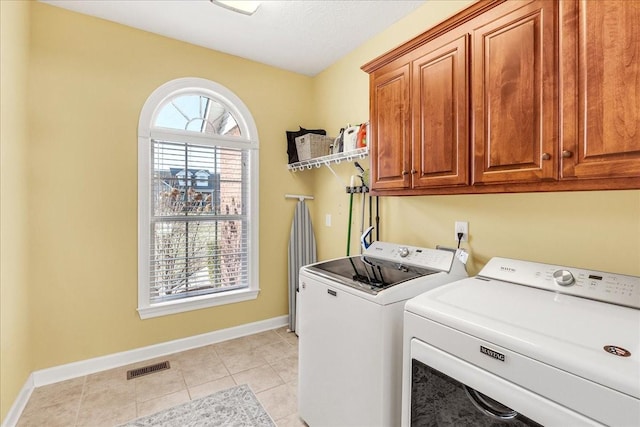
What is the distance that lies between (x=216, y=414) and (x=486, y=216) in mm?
2079

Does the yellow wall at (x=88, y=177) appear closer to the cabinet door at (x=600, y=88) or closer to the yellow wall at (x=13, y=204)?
the yellow wall at (x=13, y=204)

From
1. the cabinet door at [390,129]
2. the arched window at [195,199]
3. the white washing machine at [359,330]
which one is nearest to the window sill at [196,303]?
the arched window at [195,199]

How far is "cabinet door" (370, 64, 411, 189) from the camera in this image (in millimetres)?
1834

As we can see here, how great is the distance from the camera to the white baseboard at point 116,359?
205cm

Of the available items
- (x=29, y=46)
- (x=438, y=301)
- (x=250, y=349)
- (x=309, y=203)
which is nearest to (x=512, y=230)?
(x=438, y=301)

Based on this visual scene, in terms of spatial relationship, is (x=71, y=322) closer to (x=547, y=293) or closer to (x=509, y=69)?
(x=547, y=293)

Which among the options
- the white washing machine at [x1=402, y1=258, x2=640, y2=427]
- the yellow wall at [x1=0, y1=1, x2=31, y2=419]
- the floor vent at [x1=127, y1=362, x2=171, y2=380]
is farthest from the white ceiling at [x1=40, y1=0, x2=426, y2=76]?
the floor vent at [x1=127, y1=362, x2=171, y2=380]

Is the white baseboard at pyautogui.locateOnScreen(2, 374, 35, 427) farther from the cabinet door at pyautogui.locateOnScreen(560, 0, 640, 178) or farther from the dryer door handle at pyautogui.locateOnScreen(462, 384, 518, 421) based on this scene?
the cabinet door at pyautogui.locateOnScreen(560, 0, 640, 178)

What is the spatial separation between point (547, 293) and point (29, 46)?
3519 mm

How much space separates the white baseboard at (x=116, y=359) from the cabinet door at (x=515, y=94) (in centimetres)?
260

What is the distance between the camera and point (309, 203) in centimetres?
342

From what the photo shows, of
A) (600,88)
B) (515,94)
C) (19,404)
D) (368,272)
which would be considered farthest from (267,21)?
(19,404)

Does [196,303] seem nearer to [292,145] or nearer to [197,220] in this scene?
[197,220]

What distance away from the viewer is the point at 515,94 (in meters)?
1.31
